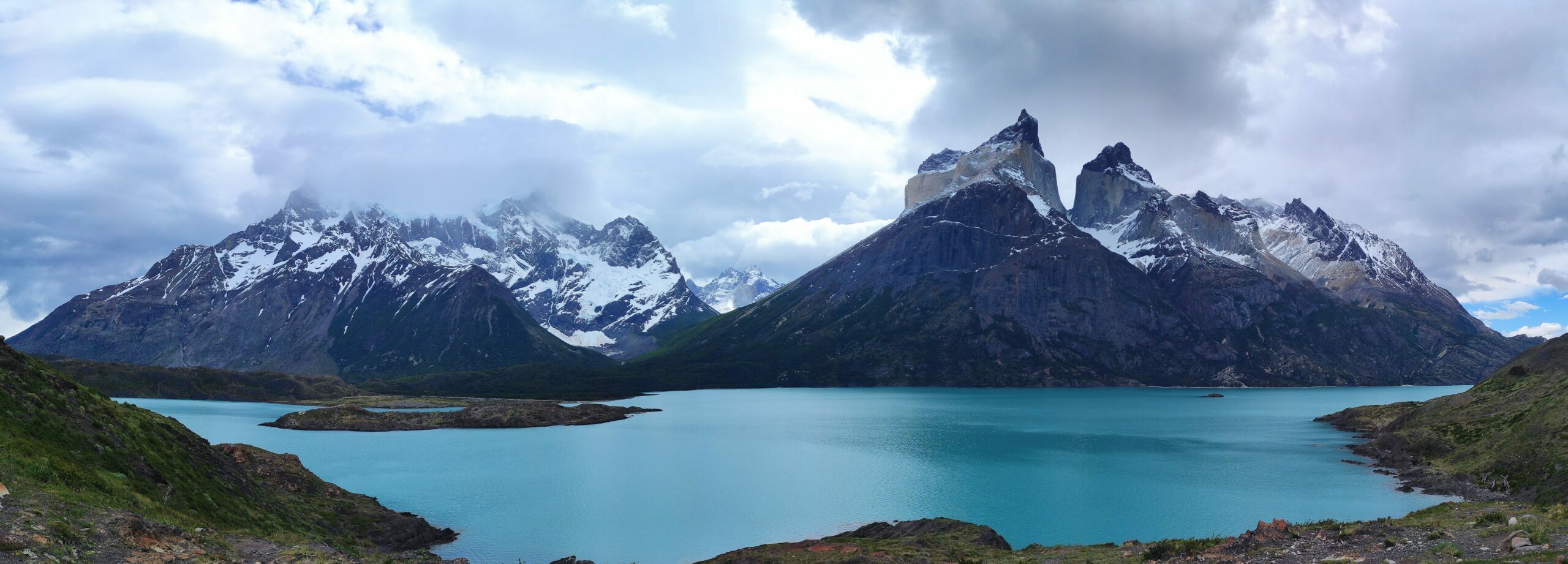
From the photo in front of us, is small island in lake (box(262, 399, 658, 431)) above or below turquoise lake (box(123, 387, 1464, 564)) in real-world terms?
above

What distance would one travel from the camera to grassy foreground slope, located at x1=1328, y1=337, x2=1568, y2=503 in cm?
7294

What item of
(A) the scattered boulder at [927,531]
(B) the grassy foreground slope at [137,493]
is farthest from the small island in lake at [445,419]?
(A) the scattered boulder at [927,531]

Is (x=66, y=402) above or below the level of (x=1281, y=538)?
above

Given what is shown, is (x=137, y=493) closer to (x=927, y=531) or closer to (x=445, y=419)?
(x=927, y=531)

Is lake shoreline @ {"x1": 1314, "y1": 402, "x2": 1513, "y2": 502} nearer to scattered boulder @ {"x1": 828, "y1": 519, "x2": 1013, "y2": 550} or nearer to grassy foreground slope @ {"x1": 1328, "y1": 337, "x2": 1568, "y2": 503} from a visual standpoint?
grassy foreground slope @ {"x1": 1328, "y1": 337, "x2": 1568, "y2": 503}

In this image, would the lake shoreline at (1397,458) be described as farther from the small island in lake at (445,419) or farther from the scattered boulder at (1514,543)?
the small island in lake at (445,419)

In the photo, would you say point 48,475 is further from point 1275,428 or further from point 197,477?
point 1275,428

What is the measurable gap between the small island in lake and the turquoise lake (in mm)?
9982

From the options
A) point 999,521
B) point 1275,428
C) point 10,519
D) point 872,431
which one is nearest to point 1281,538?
point 999,521

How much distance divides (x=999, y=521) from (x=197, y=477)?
58724 millimetres

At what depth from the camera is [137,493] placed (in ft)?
128

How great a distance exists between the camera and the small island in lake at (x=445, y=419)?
166750 millimetres

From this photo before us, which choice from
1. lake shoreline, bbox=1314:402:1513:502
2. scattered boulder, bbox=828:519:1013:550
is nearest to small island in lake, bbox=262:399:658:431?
scattered boulder, bbox=828:519:1013:550

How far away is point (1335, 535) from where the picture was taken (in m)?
36.5
